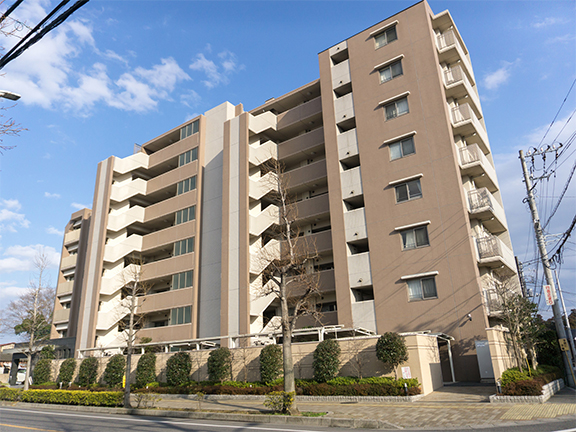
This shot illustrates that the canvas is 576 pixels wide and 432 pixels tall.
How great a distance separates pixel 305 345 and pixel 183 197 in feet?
72.0

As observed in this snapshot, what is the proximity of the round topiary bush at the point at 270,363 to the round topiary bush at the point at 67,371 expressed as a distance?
2046 cm

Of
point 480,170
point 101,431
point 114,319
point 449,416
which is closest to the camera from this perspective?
point 101,431

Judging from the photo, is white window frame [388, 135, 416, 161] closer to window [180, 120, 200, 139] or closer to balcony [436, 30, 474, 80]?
balcony [436, 30, 474, 80]

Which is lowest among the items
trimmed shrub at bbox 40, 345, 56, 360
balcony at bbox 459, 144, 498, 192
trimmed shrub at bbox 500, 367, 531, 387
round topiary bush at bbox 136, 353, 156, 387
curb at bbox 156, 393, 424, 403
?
curb at bbox 156, 393, 424, 403

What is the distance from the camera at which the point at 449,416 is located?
1439 centimetres

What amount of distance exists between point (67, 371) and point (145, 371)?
1015 cm

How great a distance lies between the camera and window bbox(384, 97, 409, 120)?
30500mm

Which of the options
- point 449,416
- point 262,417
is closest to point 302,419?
point 262,417

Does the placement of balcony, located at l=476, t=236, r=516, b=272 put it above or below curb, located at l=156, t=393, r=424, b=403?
above

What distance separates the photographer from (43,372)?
36.7m

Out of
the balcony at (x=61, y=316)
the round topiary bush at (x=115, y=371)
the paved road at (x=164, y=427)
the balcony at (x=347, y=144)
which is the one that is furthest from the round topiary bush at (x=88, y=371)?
the balcony at (x=347, y=144)

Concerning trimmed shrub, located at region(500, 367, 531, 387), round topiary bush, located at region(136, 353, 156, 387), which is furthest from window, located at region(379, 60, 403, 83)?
round topiary bush, located at region(136, 353, 156, 387)

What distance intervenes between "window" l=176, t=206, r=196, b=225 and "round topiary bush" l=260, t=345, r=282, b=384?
1808cm

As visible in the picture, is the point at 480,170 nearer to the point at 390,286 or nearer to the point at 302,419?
the point at 390,286
